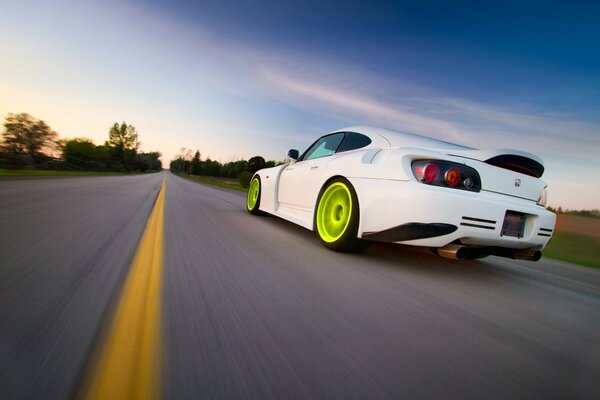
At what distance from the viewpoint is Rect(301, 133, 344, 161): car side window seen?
4.40 meters

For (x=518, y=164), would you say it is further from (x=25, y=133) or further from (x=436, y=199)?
(x=25, y=133)

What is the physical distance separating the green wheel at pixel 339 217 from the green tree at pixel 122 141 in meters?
Result: 103

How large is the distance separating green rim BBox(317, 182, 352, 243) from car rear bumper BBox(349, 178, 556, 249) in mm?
398

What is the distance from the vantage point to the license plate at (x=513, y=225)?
290cm

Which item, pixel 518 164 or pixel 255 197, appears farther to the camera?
pixel 255 197

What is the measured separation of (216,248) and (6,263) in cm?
156

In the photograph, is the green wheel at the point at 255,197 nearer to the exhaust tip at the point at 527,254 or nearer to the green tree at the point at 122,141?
the exhaust tip at the point at 527,254

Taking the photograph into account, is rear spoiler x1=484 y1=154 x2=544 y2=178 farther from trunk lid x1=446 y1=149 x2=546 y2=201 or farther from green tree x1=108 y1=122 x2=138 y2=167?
green tree x1=108 y1=122 x2=138 y2=167

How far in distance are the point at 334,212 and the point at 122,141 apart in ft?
352

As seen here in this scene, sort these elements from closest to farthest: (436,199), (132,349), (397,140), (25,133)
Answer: (132,349) < (436,199) < (397,140) < (25,133)

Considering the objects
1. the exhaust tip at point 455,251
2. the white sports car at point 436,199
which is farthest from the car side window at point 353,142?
the exhaust tip at point 455,251

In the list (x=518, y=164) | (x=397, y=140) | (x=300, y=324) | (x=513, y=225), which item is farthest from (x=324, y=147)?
(x=300, y=324)

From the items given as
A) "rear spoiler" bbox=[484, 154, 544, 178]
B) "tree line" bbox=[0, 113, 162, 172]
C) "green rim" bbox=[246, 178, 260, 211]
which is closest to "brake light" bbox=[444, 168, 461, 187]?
"rear spoiler" bbox=[484, 154, 544, 178]

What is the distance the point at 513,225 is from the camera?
2.97 m
